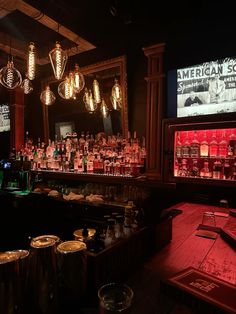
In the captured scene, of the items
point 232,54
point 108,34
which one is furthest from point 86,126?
point 232,54

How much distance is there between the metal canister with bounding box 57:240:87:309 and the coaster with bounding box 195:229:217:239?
1.13 m

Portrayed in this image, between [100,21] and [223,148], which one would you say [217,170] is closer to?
[223,148]

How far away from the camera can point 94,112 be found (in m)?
4.61

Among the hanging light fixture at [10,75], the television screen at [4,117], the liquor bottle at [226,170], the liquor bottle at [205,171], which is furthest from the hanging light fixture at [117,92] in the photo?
the television screen at [4,117]

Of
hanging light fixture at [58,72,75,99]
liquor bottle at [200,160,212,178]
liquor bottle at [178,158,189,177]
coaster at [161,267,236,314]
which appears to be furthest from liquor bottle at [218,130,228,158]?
coaster at [161,267,236,314]

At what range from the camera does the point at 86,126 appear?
477cm

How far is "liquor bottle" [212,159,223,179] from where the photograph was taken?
3393 millimetres

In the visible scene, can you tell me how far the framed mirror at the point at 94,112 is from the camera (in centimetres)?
411

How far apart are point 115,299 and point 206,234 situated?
46.7 inches

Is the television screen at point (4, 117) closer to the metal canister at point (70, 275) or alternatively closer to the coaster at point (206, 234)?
the coaster at point (206, 234)

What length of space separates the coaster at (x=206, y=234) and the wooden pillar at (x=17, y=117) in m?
5.14

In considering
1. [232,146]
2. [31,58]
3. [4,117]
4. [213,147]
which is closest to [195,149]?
[213,147]

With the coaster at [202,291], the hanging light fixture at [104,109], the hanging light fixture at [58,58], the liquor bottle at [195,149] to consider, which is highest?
the hanging light fixture at [58,58]

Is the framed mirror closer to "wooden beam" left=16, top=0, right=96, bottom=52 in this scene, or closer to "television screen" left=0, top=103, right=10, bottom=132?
"wooden beam" left=16, top=0, right=96, bottom=52
